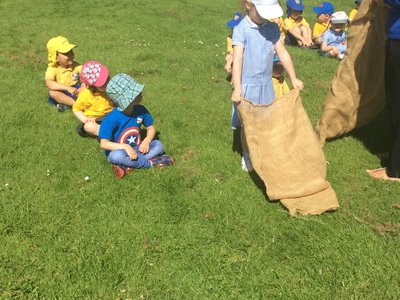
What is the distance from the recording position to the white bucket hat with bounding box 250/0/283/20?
423 cm

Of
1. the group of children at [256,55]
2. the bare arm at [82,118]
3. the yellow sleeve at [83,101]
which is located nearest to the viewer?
the group of children at [256,55]

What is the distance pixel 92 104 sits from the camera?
6.03m

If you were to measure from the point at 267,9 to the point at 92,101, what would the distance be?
292 centimetres

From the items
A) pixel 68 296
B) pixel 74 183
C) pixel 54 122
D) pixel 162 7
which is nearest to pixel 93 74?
pixel 54 122

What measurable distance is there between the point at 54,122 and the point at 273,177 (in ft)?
11.8

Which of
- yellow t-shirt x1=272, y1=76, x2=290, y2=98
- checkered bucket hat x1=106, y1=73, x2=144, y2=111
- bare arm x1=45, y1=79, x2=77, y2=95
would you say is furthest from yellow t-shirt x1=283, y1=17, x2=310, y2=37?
checkered bucket hat x1=106, y1=73, x2=144, y2=111

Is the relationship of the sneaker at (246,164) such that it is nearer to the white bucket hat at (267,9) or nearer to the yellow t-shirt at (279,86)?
the yellow t-shirt at (279,86)

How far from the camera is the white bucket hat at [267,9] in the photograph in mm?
4230

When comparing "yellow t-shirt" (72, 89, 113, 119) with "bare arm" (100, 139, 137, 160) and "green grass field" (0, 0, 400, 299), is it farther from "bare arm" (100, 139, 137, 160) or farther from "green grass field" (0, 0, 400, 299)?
"bare arm" (100, 139, 137, 160)

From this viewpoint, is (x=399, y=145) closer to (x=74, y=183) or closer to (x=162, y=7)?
(x=74, y=183)

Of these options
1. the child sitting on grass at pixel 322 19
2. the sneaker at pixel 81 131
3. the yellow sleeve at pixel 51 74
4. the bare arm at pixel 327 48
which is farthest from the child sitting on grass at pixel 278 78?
the child sitting on grass at pixel 322 19

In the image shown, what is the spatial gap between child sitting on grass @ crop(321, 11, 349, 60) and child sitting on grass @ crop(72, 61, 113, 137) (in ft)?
19.4

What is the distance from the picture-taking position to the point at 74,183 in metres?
4.96

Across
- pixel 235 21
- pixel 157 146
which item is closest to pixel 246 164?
pixel 157 146
